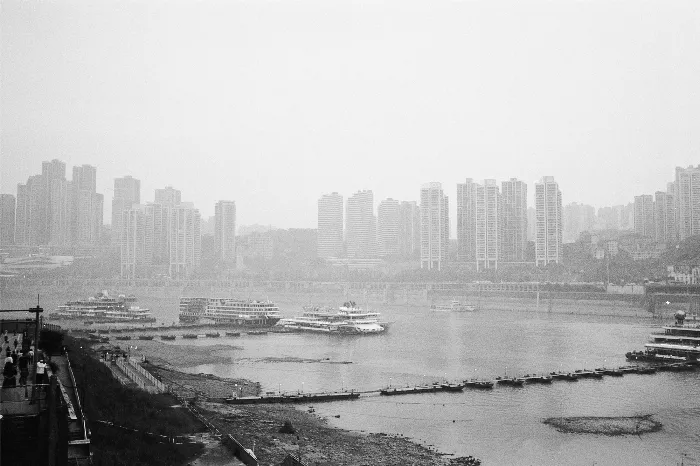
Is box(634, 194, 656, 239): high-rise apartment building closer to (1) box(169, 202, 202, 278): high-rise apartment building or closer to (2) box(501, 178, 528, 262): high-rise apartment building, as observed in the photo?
(2) box(501, 178, 528, 262): high-rise apartment building

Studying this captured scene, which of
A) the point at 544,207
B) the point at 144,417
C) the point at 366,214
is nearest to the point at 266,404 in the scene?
the point at 144,417

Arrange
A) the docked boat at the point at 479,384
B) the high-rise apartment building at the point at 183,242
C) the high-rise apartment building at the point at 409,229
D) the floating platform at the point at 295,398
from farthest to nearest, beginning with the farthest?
the high-rise apartment building at the point at 409,229 < the high-rise apartment building at the point at 183,242 < the docked boat at the point at 479,384 < the floating platform at the point at 295,398

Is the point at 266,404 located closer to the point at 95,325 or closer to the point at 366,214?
the point at 95,325

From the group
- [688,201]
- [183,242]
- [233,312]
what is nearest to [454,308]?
[233,312]

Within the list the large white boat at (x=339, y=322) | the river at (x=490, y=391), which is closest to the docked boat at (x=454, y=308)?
the river at (x=490, y=391)

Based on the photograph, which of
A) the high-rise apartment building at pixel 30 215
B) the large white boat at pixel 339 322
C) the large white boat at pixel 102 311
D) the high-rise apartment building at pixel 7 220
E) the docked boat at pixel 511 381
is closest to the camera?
the docked boat at pixel 511 381

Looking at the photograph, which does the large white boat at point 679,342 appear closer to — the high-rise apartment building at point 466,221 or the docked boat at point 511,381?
the docked boat at point 511,381
